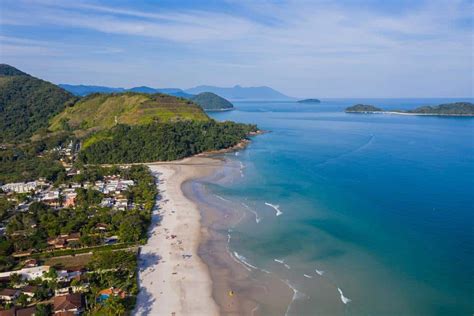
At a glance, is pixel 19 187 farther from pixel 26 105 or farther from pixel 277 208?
pixel 26 105

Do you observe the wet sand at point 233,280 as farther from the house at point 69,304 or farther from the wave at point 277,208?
the house at point 69,304

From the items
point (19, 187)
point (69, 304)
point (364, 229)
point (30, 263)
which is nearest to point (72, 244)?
point (30, 263)

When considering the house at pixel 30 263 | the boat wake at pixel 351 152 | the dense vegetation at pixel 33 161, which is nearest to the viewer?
the house at pixel 30 263

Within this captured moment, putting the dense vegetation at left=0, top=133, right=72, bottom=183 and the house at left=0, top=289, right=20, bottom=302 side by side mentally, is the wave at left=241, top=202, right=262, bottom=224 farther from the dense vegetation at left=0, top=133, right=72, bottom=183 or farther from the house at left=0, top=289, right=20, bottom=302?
the dense vegetation at left=0, top=133, right=72, bottom=183

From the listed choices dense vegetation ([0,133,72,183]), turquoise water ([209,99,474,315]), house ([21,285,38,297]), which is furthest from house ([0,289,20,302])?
dense vegetation ([0,133,72,183])

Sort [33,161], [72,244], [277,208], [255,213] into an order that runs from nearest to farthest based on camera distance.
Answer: [72,244], [255,213], [277,208], [33,161]

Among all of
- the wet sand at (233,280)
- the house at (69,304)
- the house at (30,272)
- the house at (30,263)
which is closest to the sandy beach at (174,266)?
the wet sand at (233,280)
